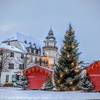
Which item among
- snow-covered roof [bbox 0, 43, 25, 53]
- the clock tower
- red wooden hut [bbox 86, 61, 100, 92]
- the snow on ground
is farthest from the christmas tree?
the clock tower

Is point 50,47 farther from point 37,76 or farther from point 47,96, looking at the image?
point 47,96

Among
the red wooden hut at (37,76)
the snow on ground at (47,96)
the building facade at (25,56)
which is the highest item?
the building facade at (25,56)

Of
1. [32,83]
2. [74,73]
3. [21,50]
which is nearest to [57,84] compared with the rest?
[74,73]

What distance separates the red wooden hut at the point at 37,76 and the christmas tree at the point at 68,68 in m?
2.45

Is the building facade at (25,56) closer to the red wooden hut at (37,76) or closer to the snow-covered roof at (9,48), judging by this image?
the snow-covered roof at (9,48)

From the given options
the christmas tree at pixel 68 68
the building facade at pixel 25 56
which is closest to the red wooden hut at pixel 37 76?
the christmas tree at pixel 68 68

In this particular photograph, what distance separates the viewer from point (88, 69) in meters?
32.4

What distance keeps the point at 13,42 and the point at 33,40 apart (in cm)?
809

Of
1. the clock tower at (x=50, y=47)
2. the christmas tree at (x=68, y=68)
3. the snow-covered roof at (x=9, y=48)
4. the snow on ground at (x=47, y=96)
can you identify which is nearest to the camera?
the snow on ground at (x=47, y=96)

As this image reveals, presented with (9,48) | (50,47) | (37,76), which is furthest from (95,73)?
(50,47)

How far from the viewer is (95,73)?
3203 cm

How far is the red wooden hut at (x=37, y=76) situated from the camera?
3366cm

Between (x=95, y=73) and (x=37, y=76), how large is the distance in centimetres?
641

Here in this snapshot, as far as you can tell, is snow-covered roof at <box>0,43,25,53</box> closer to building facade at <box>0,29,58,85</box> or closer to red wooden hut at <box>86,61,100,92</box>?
building facade at <box>0,29,58,85</box>
